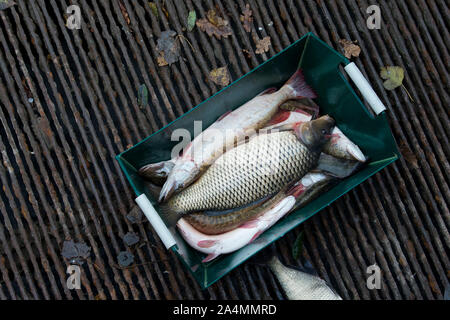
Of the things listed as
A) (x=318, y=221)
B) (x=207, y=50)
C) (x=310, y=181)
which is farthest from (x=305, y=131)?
(x=207, y=50)

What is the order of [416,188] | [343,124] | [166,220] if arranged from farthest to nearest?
[416,188], [343,124], [166,220]

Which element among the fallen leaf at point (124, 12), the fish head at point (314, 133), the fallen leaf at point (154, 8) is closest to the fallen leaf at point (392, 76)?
the fish head at point (314, 133)

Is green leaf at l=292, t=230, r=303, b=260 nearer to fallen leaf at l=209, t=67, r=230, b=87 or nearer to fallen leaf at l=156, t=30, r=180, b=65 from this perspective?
fallen leaf at l=209, t=67, r=230, b=87

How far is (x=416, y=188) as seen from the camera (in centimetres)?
264

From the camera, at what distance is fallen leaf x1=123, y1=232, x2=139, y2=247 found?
2537 mm

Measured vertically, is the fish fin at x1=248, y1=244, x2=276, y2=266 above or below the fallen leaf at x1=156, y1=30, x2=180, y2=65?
below

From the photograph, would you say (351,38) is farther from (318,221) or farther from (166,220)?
(166,220)

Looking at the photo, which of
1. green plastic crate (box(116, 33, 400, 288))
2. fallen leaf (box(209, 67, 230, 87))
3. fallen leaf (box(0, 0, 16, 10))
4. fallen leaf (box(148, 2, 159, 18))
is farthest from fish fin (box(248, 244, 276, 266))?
fallen leaf (box(0, 0, 16, 10))

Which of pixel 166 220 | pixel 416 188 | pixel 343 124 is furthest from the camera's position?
pixel 416 188

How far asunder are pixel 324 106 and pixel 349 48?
1.52 feet

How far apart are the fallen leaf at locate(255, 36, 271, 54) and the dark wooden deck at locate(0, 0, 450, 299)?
0.04 metres

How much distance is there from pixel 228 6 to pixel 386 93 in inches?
43.5

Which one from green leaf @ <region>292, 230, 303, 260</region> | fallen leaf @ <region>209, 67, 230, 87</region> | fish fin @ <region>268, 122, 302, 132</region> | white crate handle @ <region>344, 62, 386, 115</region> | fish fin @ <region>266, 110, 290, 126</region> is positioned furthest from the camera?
fallen leaf @ <region>209, 67, 230, 87</region>

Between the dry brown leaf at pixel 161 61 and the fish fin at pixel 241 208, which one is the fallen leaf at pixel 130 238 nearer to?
the fish fin at pixel 241 208
